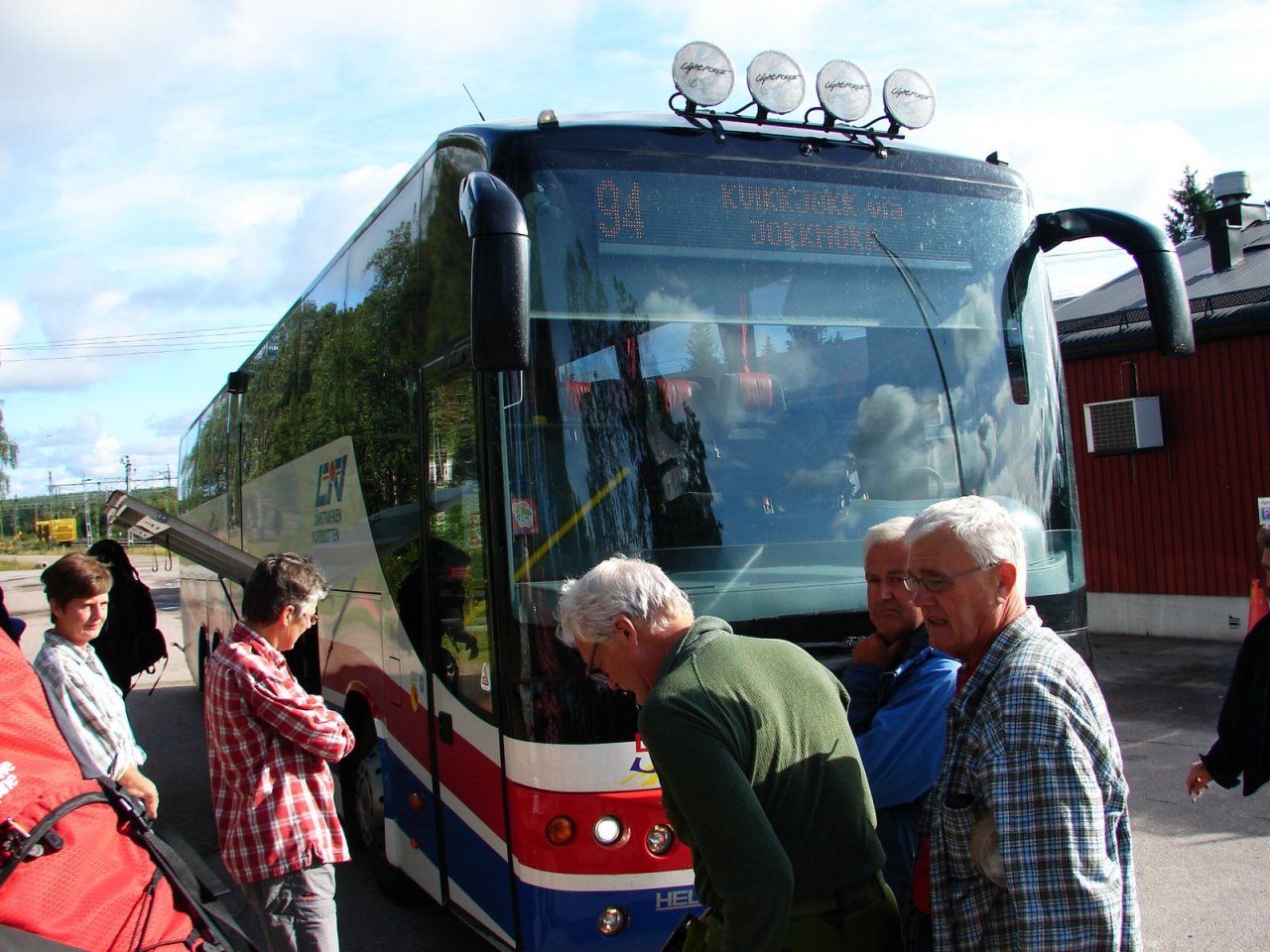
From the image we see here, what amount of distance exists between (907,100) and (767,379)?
1529mm

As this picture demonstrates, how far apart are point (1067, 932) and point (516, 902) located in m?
2.28

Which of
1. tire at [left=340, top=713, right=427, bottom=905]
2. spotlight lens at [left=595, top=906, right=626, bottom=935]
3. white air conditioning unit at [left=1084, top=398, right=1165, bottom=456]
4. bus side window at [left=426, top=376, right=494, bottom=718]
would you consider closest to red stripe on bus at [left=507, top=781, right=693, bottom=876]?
spotlight lens at [left=595, top=906, right=626, bottom=935]

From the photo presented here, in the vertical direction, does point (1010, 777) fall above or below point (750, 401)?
below

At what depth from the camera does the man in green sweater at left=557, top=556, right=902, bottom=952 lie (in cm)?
203

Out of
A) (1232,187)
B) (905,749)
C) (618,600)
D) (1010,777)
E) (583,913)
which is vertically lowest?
(583,913)

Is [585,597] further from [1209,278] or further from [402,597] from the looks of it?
[1209,278]

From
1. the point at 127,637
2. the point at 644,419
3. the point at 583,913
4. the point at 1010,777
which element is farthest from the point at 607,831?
the point at 127,637

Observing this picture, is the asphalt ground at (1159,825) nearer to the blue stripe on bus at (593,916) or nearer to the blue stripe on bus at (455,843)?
the blue stripe on bus at (455,843)

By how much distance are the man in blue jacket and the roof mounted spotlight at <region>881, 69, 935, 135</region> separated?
7.85 feet

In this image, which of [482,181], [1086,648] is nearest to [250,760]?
[482,181]

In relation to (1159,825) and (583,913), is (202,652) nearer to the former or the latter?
(583,913)

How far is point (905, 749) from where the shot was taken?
267 centimetres

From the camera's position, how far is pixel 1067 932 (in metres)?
1.87

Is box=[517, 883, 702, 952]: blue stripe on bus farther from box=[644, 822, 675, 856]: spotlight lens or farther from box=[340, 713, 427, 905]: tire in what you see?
box=[340, 713, 427, 905]: tire
